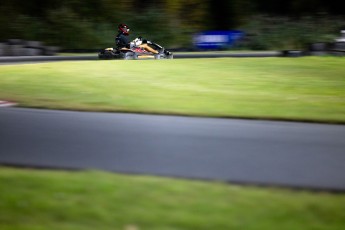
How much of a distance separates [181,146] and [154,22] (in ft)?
77.4

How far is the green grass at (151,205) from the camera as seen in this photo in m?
5.05

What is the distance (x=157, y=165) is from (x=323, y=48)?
1830 centimetres

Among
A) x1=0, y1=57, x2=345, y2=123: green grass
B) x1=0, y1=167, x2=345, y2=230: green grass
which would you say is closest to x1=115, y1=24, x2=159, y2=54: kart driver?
x1=0, y1=57, x2=345, y2=123: green grass

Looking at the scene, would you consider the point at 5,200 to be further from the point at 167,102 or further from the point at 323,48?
the point at 323,48

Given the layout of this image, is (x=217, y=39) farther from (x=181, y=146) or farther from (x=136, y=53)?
(x=181, y=146)

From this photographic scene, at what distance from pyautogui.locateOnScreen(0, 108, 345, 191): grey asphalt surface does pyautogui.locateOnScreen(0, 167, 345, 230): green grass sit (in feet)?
1.88

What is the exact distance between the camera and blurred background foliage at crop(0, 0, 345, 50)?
2967 centimetres

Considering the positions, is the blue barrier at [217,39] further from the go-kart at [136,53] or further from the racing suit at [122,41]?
the racing suit at [122,41]

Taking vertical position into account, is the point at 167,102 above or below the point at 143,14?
below

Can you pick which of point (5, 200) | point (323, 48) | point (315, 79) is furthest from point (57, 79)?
point (323, 48)

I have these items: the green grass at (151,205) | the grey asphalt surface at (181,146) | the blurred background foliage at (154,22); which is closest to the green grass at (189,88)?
the grey asphalt surface at (181,146)

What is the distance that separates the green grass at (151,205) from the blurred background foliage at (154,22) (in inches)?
906

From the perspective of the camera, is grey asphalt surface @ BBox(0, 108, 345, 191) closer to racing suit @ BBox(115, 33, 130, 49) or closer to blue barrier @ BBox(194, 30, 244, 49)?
racing suit @ BBox(115, 33, 130, 49)

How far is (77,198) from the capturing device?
563cm
